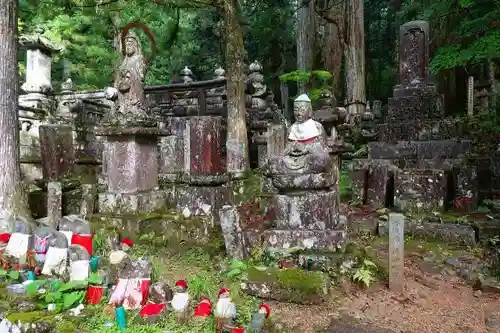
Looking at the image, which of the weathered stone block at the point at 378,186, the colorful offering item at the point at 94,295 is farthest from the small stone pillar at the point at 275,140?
the colorful offering item at the point at 94,295

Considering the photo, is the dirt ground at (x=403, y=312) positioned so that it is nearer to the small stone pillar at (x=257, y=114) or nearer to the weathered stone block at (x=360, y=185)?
the weathered stone block at (x=360, y=185)

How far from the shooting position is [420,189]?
7309mm

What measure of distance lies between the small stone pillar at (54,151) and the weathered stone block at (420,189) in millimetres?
6130

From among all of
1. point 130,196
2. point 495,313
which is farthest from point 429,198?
point 130,196

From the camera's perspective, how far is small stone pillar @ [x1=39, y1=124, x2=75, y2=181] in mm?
6570

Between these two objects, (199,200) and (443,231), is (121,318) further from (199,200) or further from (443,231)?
(443,231)

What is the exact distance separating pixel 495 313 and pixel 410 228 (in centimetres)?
284

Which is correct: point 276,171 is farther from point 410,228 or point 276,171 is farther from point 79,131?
point 79,131

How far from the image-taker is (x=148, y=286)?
382 cm

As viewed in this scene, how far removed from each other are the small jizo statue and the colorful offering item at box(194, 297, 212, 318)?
355 cm

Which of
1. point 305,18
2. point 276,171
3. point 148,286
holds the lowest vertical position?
point 148,286

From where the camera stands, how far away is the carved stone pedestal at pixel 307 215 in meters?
4.64

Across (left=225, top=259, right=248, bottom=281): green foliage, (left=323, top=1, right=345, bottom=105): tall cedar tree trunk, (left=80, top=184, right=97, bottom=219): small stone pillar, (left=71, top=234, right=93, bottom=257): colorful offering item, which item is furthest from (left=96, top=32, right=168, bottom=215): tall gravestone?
(left=323, top=1, right=345, bottom=105): tall cedar tree trunk

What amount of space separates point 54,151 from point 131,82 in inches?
71.5
